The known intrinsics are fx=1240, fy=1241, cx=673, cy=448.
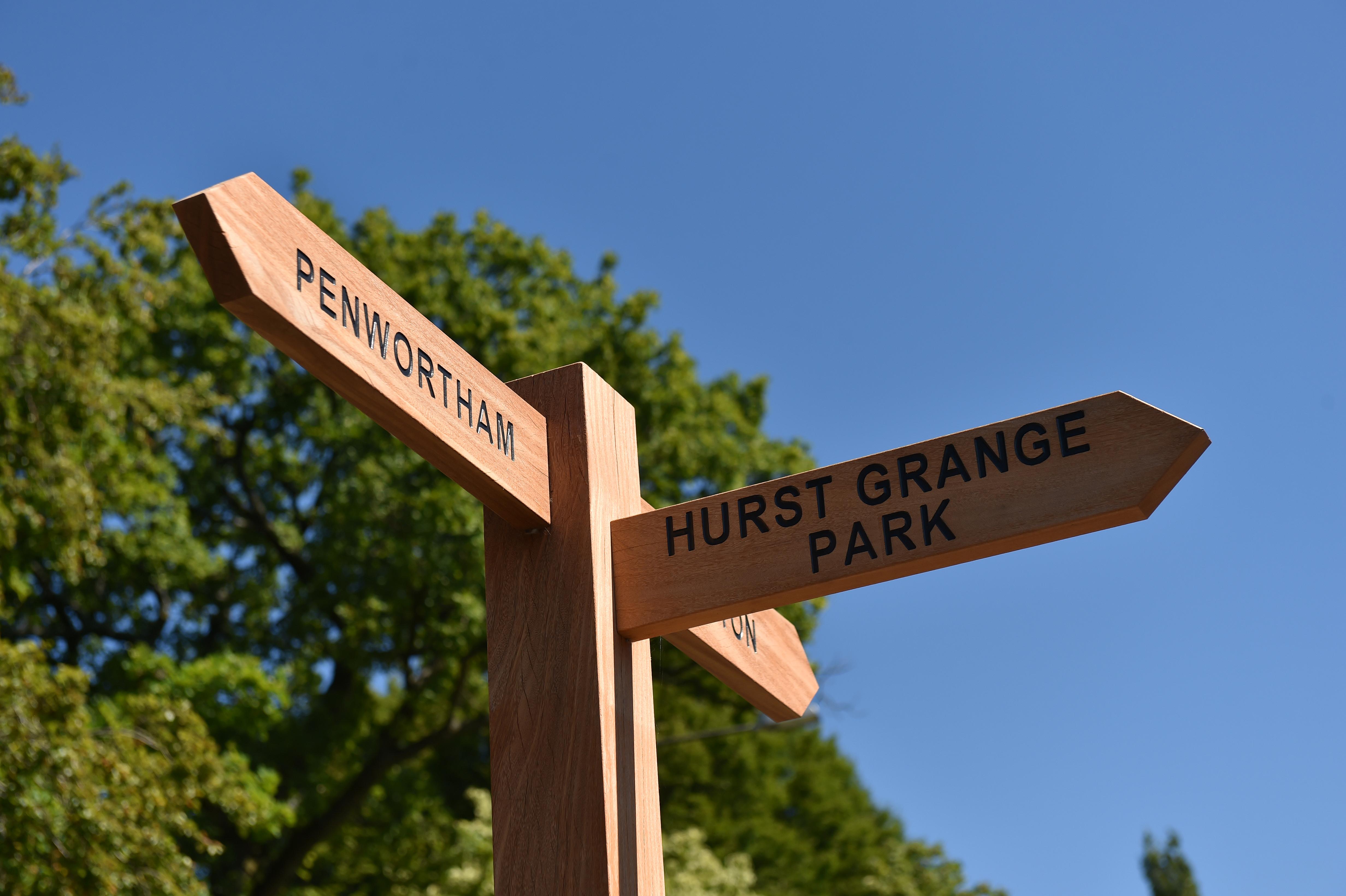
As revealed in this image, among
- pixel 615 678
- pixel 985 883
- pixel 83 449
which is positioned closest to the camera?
pixel 615 678

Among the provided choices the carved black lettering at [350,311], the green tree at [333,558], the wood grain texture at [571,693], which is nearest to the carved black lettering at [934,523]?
the wood grain texture at [571,693]

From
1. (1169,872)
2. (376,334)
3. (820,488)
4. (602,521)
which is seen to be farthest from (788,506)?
(1169,872)

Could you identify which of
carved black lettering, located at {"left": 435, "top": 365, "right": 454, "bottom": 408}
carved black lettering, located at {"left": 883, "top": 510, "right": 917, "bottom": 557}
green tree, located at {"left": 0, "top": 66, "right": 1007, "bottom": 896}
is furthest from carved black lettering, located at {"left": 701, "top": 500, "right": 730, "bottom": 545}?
green tree, located at {"left": 0, "top": 66, "right": 1007, "bottom": 896}

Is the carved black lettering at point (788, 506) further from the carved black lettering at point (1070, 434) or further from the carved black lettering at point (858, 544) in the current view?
the carved black lettering at point (1070, 434)

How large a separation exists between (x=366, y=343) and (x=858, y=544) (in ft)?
2.80

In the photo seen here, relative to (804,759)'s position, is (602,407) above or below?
below

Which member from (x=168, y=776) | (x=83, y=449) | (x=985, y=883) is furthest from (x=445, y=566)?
(x=985, y=883)

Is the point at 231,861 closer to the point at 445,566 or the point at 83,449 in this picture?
the point at 445,566

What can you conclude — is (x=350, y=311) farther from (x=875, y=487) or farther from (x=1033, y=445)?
(x=1033, y=445)

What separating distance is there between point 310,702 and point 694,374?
618cm

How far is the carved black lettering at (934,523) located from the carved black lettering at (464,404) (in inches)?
29.9

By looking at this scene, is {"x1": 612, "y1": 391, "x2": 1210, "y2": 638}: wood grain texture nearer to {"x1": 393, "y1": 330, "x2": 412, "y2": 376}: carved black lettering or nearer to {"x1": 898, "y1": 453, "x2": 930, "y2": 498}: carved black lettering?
{"x1": 898, "y1": 453, "x2": 930, "y2": 498}: carved black lettering

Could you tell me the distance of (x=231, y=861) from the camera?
1420 centimetres

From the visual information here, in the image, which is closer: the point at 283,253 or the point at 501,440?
the point at 283,253
